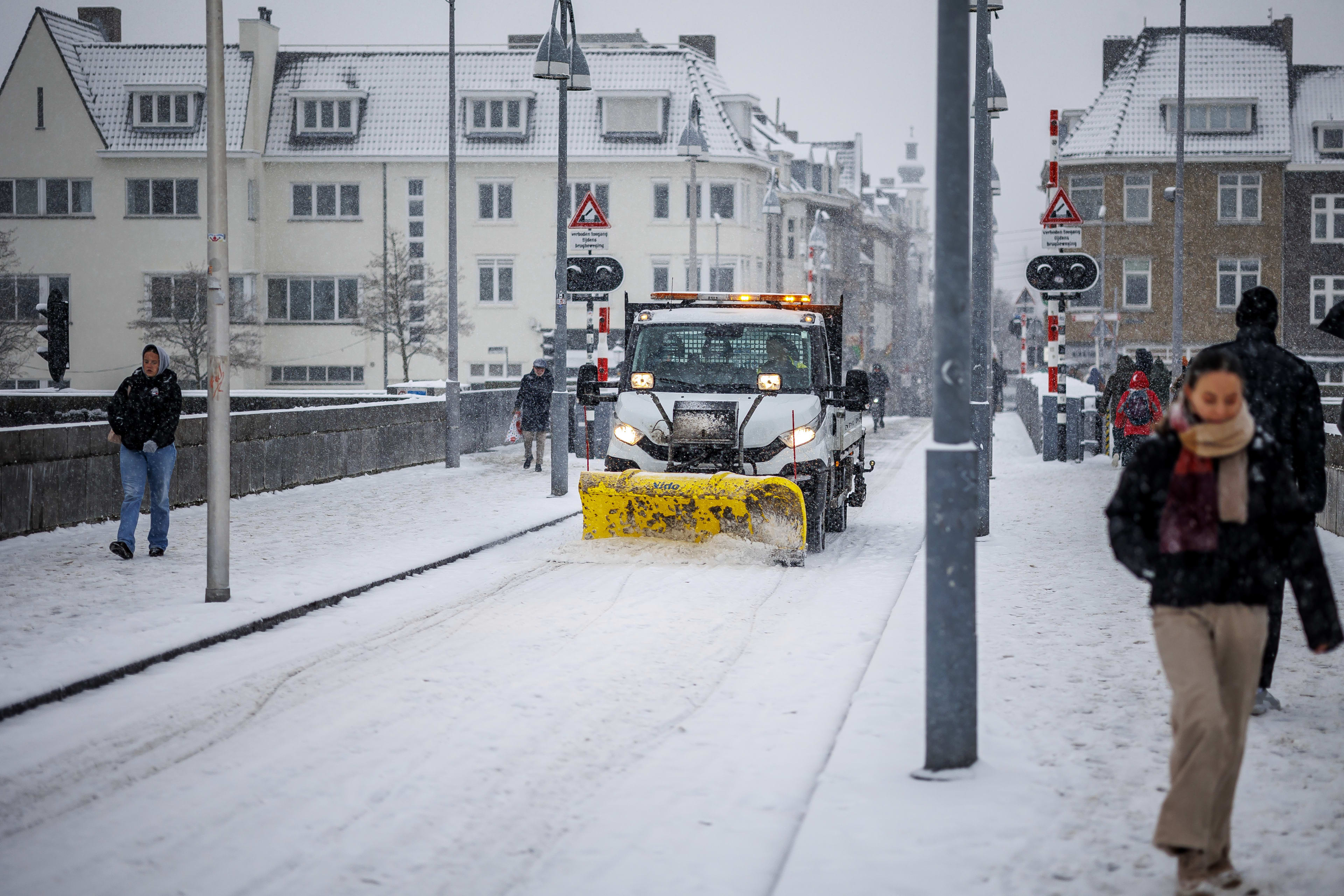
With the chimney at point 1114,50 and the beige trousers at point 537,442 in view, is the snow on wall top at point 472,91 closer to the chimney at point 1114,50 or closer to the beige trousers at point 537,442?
the chimney at point 1114,50

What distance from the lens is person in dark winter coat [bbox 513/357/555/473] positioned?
2400 cm

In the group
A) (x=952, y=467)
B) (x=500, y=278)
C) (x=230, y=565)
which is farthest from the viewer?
(x=500, y=278)

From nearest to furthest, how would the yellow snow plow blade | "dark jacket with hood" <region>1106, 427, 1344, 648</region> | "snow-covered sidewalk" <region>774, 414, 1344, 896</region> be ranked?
"dark jacket with hood" <region>1106, 427, 1344, 648</region>, "snow-covered sidewalk" <region>774, 414, 1344, 896</region>, the yellow snow plow blade

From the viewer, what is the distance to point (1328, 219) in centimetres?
5691

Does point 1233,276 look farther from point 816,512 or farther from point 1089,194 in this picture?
point 816,512

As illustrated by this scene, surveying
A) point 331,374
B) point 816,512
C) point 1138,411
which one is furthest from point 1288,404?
point 331,374

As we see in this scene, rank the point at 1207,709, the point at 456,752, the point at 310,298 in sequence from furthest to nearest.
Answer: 1. the point at 310,298
2. the point at 456,752
3. the point at 1207,709

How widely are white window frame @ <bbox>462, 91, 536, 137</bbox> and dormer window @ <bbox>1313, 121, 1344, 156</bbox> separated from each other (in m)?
29.4

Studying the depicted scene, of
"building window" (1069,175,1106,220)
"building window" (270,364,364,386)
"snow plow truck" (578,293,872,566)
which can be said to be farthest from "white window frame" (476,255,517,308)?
"snow plow truck" (578,293,872,566)

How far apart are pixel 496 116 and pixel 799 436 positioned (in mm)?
44135

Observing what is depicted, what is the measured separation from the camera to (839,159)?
87.5 meters

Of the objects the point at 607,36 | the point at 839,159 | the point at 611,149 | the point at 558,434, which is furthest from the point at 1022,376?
the point at 839,159

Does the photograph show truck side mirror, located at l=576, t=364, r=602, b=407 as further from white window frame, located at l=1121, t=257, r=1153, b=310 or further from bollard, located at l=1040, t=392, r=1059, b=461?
white window frame, located at l=1121, t=257, r=1153, b=310

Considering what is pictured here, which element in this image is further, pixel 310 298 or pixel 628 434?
pixel 310 298
